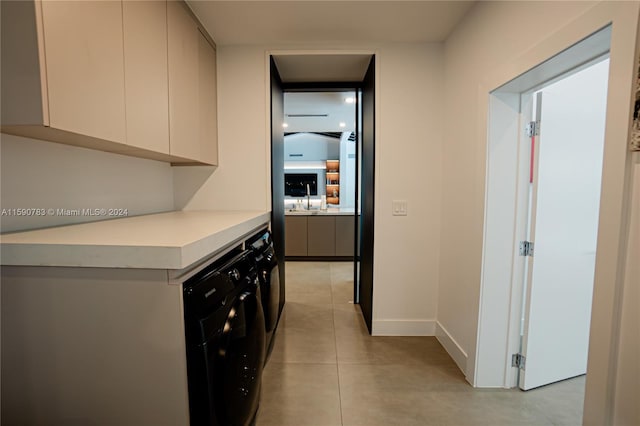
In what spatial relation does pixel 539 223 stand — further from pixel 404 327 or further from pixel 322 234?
pixel 322 234

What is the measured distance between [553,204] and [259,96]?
7.32ft

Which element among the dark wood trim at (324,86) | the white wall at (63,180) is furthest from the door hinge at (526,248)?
the white wall at (63,180)

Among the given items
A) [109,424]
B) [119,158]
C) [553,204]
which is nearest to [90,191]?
[119,158]

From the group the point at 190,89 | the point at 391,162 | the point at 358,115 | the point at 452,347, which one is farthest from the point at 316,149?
the point at 452,347

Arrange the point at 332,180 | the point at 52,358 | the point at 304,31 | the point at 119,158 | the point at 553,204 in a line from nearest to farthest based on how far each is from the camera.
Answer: the point at 52,358 → the point at 553,204 → the point at 119,158 → the point at 304,31 → the point at 332,180

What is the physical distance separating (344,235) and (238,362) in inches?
158

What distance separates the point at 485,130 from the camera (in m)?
1.74

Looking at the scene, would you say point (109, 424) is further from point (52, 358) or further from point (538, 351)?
point (538, 351)

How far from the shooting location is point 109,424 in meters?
0.96

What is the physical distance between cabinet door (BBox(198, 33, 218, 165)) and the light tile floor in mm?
1643

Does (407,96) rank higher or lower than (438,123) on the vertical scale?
higher

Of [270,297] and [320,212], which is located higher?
[320,212]

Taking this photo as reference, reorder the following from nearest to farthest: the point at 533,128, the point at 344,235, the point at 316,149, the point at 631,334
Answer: the point at 631,334 < the point at 533,128 < the point at 344,235 < the point at 316,149

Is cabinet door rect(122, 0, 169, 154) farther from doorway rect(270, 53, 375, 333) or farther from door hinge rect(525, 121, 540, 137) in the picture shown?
door hinge rect(525, 121, 540, 137)
